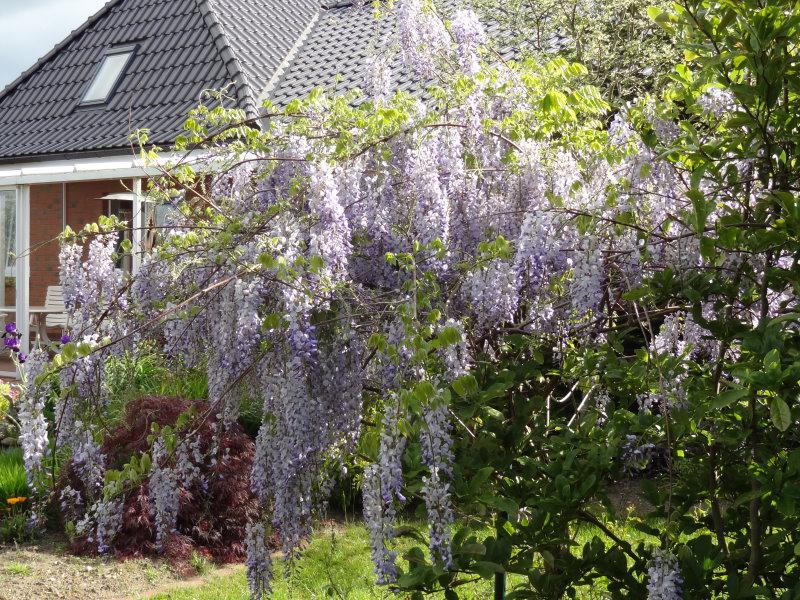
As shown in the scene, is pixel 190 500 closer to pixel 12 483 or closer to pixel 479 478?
pixel 12 483

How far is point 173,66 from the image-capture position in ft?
44.5

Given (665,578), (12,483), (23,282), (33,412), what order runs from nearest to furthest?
(665,578) → (33,412) → (12,483) → (23,282)

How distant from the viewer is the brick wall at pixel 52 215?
49.5ft

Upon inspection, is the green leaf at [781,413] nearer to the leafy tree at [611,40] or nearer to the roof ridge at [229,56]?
the leafy tree at [611,40]

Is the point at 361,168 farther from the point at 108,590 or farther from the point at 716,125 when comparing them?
the point at 108,590

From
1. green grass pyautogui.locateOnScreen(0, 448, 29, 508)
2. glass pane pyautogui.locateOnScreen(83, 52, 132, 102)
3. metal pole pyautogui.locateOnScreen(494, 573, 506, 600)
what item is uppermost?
glass pane pyautogui.locateOnScreen(83, 52, 132, 102)

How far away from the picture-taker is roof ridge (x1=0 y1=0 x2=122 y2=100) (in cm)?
1561

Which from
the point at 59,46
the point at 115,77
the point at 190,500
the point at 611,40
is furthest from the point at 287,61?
the point at 190,500

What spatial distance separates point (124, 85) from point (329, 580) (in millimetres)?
10812

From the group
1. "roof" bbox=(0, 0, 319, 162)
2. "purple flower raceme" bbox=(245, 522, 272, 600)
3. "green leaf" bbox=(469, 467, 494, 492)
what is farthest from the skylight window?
"green leaf" bbox=(469, 467, 494, 492)

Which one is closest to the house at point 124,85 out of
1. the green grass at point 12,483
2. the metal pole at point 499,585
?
the green grass at point 12,483

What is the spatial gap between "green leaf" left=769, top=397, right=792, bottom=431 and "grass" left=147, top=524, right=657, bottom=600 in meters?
2.51

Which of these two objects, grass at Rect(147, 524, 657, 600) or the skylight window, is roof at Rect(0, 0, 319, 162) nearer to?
the skylight window

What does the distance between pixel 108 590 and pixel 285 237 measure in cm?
299
